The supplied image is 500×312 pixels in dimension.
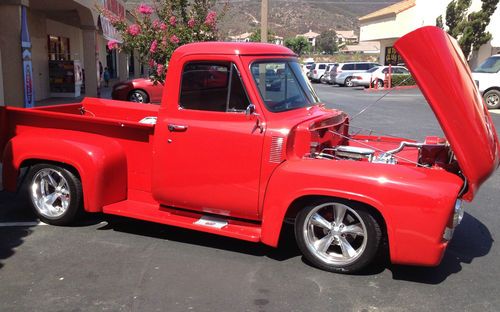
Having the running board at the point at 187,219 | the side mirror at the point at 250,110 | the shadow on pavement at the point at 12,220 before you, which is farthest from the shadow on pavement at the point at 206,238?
the side mirror at the point at 250,110

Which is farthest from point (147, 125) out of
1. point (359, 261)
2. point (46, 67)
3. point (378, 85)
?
point (378, 85)

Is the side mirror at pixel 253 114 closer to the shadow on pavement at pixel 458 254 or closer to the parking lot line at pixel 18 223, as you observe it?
the shadow on pavement at pixel 458 254

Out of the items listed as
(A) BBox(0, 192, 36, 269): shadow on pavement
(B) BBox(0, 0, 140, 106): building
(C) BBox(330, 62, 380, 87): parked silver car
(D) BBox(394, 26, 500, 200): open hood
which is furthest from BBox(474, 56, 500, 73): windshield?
(A) BBox(0, 192, 36, 269): shadow on pavement

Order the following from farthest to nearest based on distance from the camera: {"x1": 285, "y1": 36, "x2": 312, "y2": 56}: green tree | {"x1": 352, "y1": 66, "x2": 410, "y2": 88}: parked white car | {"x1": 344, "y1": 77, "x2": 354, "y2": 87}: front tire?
{"x1": 285, "y1": 36, "x2": 312, "y2": 56}: green tree, {"x1": 344, "y1": 77, "x2": 354, "y2": 87}: front tire, {"x1": 352, "y1": 66, "x2": 410, "y2": 88}: parked white car

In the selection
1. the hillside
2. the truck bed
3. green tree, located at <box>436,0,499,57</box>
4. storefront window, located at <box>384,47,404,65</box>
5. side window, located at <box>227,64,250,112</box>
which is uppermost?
the hillside

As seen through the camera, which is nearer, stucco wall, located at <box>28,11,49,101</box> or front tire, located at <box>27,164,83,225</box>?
front tire, located at <box>27,164,83,225</box>

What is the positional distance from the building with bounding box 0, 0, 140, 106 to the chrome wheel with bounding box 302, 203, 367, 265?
9.81m

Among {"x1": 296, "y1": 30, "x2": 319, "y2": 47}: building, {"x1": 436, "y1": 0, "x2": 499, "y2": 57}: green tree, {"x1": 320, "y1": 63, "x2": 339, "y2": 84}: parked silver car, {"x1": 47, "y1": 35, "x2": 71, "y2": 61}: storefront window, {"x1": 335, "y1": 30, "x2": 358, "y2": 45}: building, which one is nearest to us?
{"x1": 47, "y1": 35, "x2": 71, "y2": 61}: storefront window

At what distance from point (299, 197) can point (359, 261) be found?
0.74 m

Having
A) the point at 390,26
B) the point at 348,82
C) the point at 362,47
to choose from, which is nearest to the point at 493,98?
the point at 348,82

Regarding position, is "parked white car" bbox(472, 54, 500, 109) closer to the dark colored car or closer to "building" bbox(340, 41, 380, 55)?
the dark colored car

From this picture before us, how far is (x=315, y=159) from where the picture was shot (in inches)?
179

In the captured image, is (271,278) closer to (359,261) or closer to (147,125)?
(359,261)

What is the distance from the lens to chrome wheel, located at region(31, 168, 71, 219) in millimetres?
5535
